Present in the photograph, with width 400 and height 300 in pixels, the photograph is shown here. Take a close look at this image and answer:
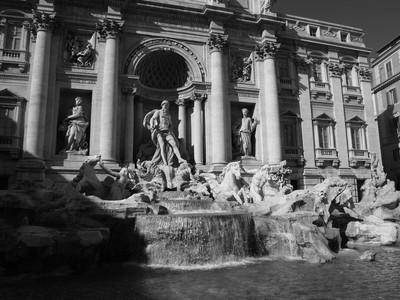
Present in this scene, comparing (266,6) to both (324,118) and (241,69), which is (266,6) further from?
(324,118)

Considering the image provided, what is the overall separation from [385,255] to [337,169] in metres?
10.6

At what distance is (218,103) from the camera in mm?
19297

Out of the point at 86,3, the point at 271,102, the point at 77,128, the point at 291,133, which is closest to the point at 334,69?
the point at 291,133

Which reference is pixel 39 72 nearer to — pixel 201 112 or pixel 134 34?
pixel 134 34

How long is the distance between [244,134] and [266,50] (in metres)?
5.65

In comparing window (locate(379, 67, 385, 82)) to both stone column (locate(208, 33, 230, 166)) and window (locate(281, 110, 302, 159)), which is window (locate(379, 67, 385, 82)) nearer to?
window (locate(281, 110, 302, 159))

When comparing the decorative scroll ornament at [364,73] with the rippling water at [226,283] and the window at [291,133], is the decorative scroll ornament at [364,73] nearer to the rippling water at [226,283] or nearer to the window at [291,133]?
the window at [291,133]

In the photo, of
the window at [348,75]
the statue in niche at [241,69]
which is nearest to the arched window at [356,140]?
the window at [348,75]

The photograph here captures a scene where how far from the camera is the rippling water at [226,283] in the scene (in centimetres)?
723

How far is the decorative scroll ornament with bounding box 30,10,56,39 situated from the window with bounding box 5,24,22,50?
986 mm

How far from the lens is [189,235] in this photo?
10.8 meters

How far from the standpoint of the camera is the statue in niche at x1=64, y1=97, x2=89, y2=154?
17.5m

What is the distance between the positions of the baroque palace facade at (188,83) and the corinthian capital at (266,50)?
0.21 feet

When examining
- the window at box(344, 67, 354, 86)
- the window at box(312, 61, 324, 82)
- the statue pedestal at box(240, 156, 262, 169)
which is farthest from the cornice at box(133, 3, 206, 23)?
the window at box(344, 67, 354, 86)
